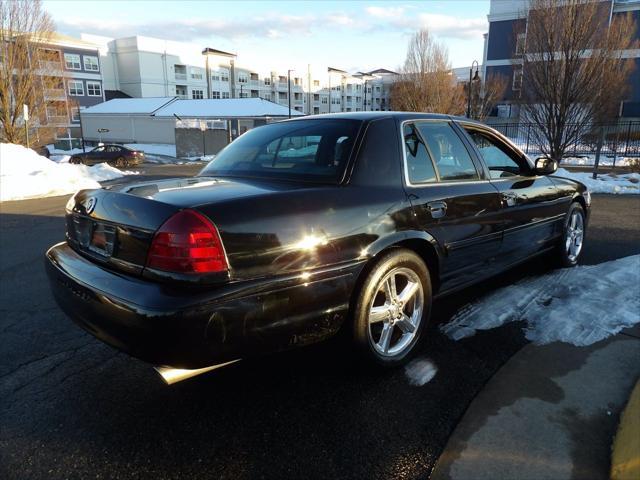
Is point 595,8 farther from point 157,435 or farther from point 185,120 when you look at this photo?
point 185,120

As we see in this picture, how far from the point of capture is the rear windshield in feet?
9.70

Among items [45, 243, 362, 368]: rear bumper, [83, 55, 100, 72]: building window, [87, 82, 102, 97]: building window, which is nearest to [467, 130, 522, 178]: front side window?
[45, 243, 362, 368]: rear bumper

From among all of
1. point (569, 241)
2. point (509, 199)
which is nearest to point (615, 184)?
point (569, 241)

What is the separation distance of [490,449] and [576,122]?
14363mm

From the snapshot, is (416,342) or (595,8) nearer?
(416,342)

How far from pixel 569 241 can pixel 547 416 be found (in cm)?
312

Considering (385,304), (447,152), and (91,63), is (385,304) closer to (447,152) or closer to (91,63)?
(447,152)

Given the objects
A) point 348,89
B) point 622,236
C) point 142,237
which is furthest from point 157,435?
point 348,89

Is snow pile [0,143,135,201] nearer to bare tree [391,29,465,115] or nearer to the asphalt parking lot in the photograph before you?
the asphalt parking lot

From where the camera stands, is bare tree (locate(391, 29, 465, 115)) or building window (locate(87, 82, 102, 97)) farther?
building window (locate(87, 82, 102, 97))

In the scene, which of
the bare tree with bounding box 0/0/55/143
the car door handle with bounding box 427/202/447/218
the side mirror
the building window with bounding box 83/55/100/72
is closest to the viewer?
the car door handle with bounding box 427/202/447/218

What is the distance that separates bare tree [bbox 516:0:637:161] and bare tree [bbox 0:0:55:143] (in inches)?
774

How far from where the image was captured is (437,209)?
320 centimetres

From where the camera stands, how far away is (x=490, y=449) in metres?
2.30
